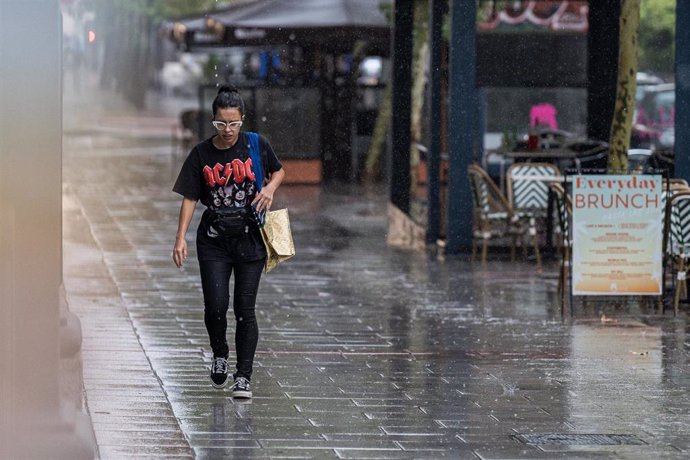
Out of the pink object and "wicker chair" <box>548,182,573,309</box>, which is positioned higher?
the pink object

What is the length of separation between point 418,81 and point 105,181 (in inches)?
201

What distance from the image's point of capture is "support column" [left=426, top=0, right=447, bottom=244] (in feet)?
50.8

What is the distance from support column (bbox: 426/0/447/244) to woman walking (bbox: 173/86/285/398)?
7.72 meters

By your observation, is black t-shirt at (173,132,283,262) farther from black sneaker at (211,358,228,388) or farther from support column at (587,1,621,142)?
support column at (587,1,621,142)

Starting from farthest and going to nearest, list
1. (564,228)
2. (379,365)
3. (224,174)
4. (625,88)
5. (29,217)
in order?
(625,88) < (564,228) < (379,365) < (224,174) < (29,217)

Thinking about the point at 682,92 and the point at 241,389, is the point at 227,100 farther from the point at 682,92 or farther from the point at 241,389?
the point at 682,92

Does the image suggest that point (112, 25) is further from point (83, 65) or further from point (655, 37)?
point (655, 37)

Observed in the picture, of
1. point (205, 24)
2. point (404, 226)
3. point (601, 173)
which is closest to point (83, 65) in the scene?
point (205, 24)

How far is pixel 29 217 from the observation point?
207 inches

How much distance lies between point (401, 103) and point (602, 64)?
7.16 feet

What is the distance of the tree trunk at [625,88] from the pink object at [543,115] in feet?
20.4

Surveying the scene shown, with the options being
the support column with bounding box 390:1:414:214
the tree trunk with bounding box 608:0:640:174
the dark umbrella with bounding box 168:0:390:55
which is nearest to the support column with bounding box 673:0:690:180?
the tree trunk with bounding box 608:0:640:174

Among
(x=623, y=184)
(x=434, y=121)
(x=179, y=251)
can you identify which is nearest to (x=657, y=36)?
(x=434, y=121)

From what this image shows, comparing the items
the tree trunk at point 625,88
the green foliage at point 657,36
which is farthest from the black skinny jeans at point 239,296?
the green foliage at point 657,36
